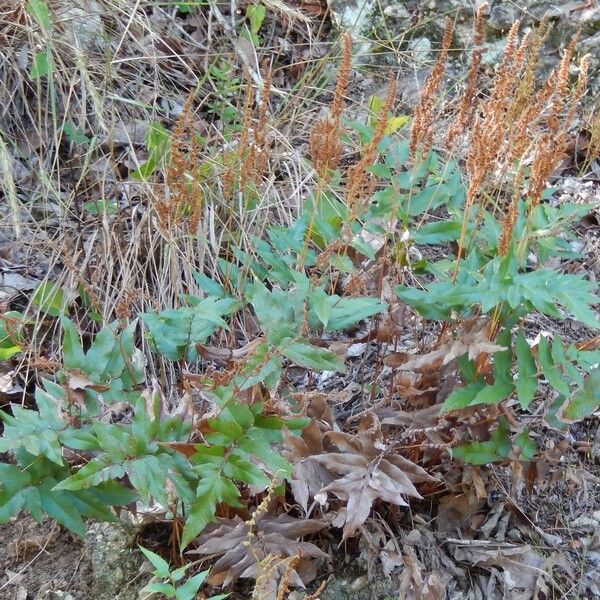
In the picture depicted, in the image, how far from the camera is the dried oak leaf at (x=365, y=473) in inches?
73.6

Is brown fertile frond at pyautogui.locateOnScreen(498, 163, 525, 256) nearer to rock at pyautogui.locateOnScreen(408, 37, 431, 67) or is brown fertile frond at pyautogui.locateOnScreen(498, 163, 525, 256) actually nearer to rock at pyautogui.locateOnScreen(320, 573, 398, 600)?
rock at pyautogui.locateOnScreen(320, 573, 398, 600)

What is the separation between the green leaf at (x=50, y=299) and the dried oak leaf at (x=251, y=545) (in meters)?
1.03

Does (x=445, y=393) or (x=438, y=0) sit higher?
(x=438, y=0)

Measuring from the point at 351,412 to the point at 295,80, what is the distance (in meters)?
1.94

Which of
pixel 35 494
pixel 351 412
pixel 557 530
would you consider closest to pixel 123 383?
pixel 35 494

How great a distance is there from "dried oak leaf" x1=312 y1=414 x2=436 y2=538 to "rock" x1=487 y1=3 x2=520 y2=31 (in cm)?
240

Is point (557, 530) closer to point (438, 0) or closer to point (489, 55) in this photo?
point (489, 55)

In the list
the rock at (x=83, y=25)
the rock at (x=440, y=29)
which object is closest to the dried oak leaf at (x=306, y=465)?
the rock at (x=83, y=25)

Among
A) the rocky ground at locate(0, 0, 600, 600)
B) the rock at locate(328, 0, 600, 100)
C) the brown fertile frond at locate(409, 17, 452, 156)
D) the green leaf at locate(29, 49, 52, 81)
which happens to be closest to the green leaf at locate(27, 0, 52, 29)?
the green leaf at locate(29, 49, 52, 81)

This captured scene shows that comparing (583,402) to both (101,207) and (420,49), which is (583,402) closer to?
(101,207)

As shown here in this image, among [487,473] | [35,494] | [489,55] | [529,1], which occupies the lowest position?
[487,473]

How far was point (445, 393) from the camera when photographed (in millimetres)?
2066

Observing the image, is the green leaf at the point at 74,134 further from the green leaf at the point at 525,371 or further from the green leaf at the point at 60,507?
the green leaf at the point at 525,371

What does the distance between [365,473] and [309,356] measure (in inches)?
13.4
